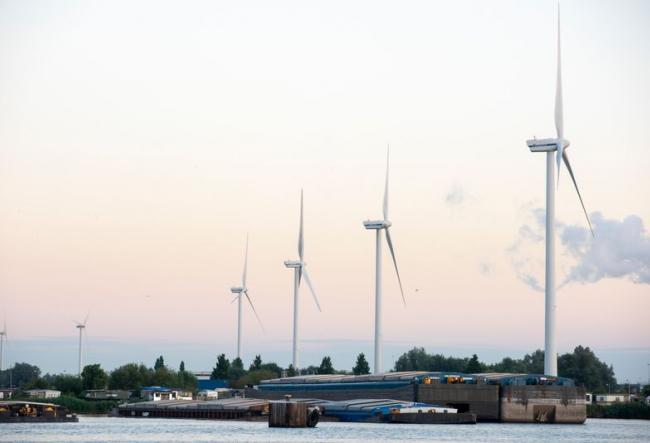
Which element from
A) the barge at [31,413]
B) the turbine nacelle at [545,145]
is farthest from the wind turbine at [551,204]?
the barge at [31,413]

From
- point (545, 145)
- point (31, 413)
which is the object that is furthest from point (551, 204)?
point (31, 413)

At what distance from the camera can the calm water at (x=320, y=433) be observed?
145125mm

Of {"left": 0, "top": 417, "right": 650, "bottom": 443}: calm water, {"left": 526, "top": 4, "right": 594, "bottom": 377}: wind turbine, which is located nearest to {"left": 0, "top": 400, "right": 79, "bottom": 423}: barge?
{"left": 0, "top": 417, "right": 650, "bottom": 443}: calm water

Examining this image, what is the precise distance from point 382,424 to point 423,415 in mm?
7441

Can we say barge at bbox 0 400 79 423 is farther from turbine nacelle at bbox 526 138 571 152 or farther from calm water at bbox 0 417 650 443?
turbine nacelle at bbox 526 138 571 152

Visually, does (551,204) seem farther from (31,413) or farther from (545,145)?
(31,413)

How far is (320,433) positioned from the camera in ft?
508

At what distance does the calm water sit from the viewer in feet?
476

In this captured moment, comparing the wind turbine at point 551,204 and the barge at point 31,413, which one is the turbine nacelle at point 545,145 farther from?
the barge at point 31,413

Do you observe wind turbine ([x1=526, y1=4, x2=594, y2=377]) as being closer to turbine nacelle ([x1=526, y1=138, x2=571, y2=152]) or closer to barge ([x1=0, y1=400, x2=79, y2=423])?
turbine nacelle ([x1=526, y1=138, x2=571, y2=152])

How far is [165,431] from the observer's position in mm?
163125

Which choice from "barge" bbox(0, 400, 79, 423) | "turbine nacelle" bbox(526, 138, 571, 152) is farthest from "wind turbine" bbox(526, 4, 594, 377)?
"barge" bbox(0, 400, 79, 423)

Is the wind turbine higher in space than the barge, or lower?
higher

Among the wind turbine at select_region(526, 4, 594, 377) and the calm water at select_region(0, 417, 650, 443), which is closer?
the calm water at select_region(0, 417, 650, 443)
